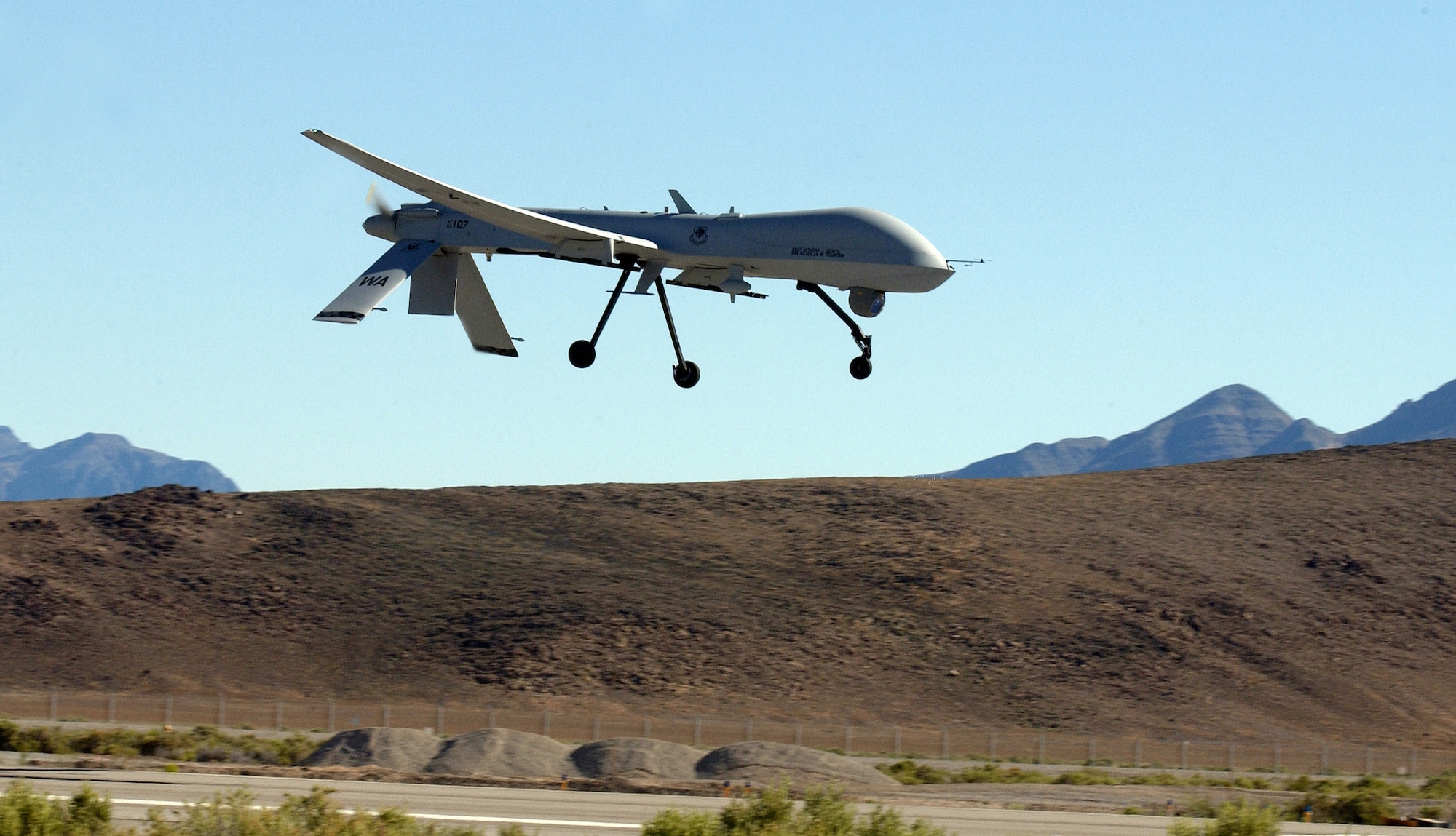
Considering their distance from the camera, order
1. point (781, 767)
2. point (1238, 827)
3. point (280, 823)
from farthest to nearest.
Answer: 1. point (781, 767)
2. point (1238, 827)
3. point (280, 823)

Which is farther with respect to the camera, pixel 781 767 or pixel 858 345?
pixel 781 767

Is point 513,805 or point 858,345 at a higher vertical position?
point 858,345

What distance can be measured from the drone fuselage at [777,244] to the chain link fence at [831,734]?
34.8 metres

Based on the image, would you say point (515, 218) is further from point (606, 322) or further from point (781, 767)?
point (781, 767)

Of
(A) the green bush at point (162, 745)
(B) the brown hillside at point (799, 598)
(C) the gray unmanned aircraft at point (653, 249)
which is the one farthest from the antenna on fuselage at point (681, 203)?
(B) the brown hillside at point (799, 598)

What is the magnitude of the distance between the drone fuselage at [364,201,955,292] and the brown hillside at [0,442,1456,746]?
4593cm

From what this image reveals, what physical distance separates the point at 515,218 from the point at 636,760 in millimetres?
21563

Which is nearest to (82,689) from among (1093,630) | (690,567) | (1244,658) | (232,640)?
(232,640)

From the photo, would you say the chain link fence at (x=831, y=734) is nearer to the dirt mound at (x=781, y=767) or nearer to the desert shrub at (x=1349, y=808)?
the dirt mound at (x=781, y=767)

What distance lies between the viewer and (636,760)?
3856cm

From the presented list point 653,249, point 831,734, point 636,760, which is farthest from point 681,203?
point 831,734

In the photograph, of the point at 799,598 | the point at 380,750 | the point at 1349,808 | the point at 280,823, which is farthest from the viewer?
the point at 799,598

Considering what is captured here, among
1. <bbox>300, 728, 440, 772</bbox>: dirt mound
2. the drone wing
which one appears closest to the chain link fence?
<bbox>300, 728, 440, 772</bbox>: dirt mound

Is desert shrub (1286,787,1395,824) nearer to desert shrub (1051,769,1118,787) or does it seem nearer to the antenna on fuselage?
desert shrub (1051,769,1118,787)
